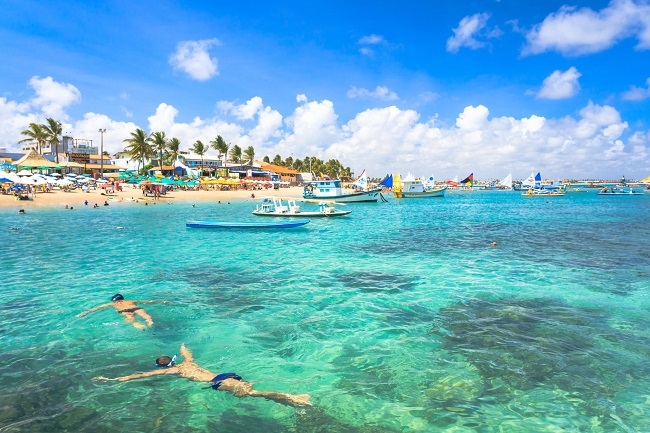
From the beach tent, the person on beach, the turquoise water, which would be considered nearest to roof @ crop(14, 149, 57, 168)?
the beach tent

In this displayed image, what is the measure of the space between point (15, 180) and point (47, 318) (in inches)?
2113

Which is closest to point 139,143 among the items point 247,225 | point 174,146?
point 174,146

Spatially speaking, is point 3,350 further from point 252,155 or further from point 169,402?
point 252,155

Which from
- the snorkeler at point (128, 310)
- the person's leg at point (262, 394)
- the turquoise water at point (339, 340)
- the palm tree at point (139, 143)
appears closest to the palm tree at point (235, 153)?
the palm tree at point (139, 143)

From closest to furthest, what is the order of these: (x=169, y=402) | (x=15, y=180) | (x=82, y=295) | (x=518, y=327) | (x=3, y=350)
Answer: (x=169, y=402), (x=3, y=350), (x=518, y=327), (x=82, y=295), (x=15, y=180)

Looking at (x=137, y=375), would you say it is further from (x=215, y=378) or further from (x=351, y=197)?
(x=351, y=197)

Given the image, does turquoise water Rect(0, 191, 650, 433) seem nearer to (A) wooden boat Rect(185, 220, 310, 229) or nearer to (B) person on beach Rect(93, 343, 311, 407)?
(B) person on beach Rect(93, 343, 311, 407)

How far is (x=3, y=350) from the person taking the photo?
30.5 feet

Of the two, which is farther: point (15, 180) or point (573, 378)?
point (15, 180)

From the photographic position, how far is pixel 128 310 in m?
12.1

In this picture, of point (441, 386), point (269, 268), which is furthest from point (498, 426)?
point (269, 268)

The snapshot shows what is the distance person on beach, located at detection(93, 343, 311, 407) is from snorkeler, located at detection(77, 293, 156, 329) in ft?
9.84

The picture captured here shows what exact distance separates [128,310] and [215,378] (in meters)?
5.97

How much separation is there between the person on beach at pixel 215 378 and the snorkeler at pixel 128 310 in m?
3.00
